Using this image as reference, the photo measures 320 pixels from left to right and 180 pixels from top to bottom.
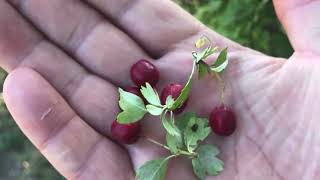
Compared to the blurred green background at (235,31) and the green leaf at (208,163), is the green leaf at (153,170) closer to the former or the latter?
the green leaf at (208,163)

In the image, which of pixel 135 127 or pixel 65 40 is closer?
pixel 135 127

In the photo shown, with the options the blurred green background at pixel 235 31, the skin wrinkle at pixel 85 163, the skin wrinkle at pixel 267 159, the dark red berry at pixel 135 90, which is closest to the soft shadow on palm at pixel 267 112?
the skin wrinkle at pixel 267 159

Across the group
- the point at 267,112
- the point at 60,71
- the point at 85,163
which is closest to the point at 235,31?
the point at 267,112

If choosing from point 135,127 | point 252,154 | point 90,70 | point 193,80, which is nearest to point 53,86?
point 90,70

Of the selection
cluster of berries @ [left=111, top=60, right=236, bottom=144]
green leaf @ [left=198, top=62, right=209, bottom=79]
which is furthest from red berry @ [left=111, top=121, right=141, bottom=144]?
green leaf @ [left=198, top=62, right=209, bottom=79]

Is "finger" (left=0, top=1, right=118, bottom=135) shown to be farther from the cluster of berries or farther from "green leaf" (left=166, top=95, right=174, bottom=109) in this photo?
"green leaf" (left=166, top=95, right=174, bottom=109)

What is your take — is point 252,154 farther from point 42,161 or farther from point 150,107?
point 42,161

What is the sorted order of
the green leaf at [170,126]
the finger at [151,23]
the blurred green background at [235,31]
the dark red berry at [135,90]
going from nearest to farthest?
the green leaf at [170,126] → the dark red berry at [135,90] → the finger at [151,23] → the blurred green background at [235,31]
